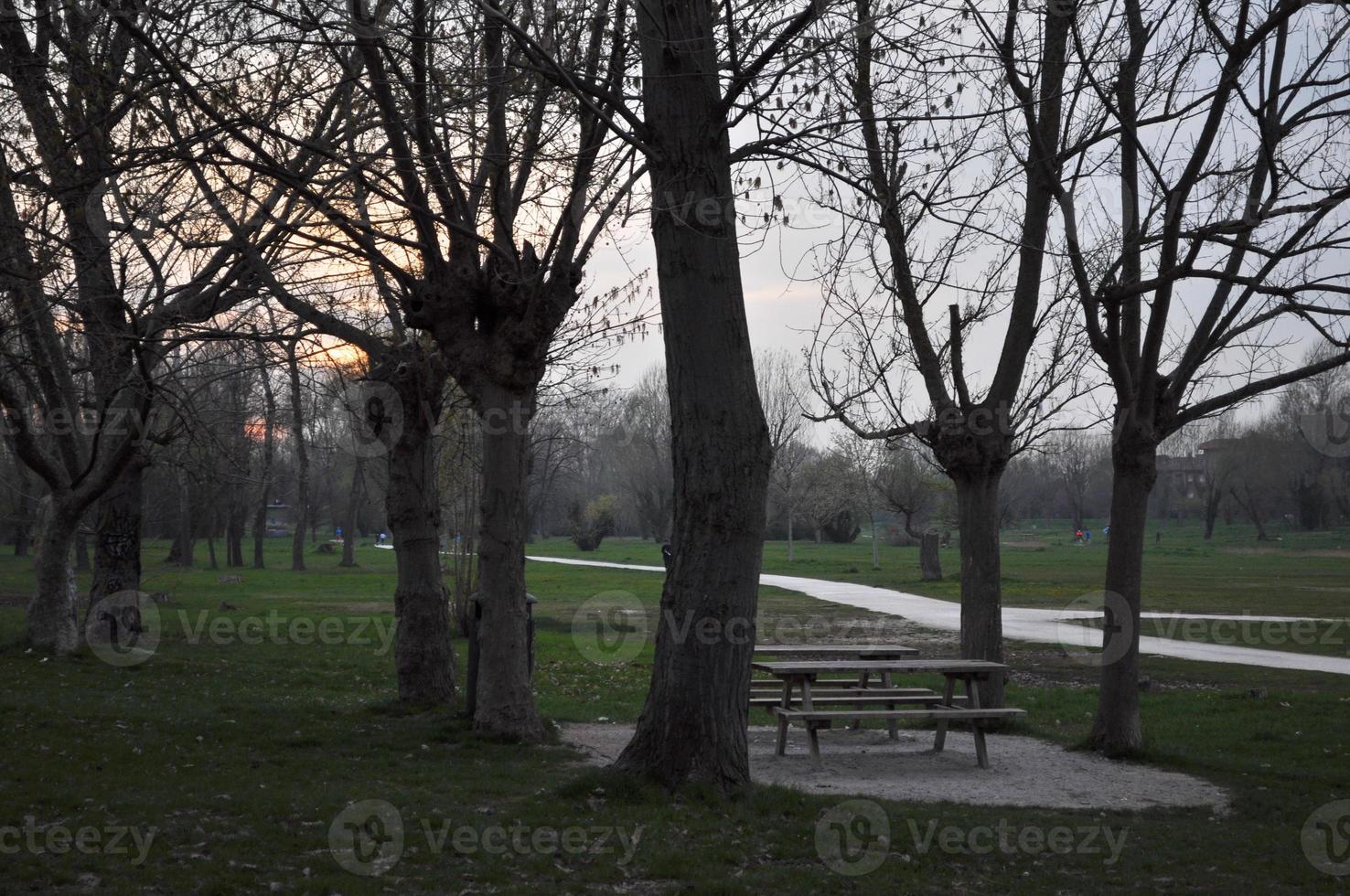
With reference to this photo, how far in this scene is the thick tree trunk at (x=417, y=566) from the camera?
35.9 ft

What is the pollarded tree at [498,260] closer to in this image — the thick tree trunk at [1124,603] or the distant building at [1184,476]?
the thick tree trunk at [1124,603]

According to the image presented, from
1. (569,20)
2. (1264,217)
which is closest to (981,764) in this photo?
(1264,217)

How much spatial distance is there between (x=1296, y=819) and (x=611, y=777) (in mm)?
4340

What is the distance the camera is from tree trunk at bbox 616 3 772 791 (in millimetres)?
7082

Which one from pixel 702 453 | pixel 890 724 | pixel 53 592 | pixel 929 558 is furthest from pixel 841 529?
pixel 702 453

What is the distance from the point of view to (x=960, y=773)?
29.9ft

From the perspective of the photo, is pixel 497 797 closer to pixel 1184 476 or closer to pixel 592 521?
pixel 592 521

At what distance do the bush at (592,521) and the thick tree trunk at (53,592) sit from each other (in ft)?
195

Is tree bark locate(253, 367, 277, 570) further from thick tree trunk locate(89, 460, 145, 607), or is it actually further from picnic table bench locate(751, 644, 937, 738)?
picnic table bench locate(751, 644, 937, 738)

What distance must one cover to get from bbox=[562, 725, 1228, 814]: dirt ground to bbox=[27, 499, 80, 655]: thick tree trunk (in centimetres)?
723

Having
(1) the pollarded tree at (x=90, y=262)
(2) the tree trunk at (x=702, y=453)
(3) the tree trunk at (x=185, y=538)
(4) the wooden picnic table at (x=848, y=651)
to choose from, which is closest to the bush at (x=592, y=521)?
(3) the tree trunk at (x=185, y=538)

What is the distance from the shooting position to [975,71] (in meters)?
8.16

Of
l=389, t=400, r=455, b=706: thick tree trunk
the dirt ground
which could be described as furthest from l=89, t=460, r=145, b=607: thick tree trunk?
the dirt ground

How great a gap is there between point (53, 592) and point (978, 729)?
1124 centimetres
